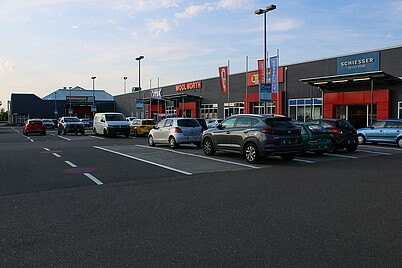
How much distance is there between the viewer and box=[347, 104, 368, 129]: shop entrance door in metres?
30.6

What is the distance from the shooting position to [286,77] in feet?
123

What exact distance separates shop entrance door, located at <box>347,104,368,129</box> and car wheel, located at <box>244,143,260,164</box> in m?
22.5

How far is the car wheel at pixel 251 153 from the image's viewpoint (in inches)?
456

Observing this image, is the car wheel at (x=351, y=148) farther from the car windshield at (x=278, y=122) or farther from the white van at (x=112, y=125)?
the white van at (x=112, y=125)

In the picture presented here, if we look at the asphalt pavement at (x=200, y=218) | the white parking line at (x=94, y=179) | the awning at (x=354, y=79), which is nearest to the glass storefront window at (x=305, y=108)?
the awning at (x=354, y=79)

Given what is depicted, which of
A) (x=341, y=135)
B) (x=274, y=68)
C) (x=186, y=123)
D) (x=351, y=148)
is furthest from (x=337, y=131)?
(x=274, y=68)

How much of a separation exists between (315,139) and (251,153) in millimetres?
3654

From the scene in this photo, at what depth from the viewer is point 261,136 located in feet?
37.6

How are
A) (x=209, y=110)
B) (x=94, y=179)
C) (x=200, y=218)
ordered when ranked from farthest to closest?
(x=209, y=110)
(x=94, y=179)
(x=200, y=218)

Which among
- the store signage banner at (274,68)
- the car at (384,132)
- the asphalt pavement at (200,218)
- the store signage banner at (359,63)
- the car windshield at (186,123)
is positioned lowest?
the asphalt pavement at (200,218)

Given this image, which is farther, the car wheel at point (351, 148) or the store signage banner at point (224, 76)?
the store signage banner at point (224, 76)

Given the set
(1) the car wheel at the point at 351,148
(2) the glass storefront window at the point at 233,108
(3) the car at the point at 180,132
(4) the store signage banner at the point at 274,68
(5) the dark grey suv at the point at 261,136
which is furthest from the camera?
(2) the glass storefront window at the point at 233,108

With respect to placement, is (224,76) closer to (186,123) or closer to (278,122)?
(186,123)

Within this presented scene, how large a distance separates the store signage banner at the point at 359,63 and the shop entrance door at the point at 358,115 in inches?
123
